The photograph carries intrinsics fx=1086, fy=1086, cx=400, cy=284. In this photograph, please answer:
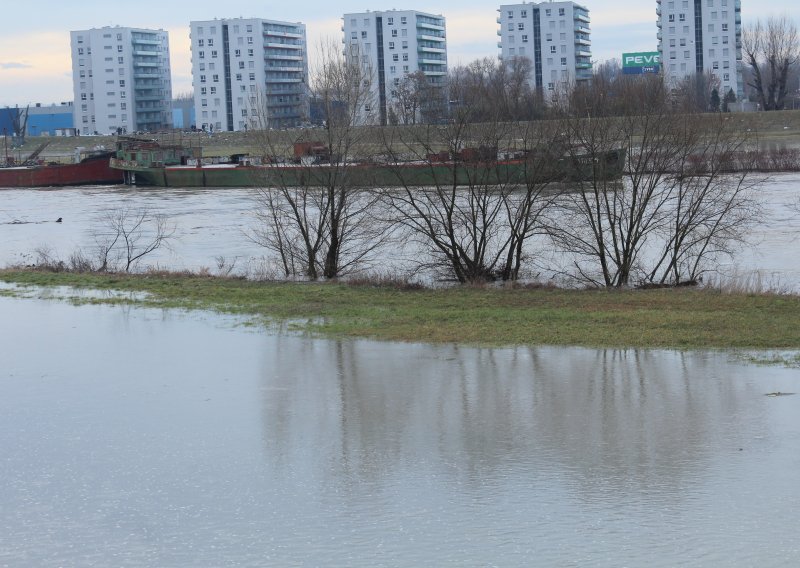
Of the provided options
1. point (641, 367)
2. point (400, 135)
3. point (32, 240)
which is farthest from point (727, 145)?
point (32, 240)

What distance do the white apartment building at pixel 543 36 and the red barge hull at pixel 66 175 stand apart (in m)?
A: 73.6

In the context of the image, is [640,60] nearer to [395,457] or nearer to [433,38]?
[433,38]

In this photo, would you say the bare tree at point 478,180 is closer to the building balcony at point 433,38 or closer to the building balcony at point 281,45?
the building balcony at point 281,45

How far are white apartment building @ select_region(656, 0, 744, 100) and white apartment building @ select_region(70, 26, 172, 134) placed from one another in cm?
6640

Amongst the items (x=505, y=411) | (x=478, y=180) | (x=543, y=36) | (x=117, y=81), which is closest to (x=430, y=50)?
(x=543, y=36)

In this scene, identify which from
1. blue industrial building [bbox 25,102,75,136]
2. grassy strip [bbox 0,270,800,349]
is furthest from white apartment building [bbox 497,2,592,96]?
grassy strip [bbox 0,270,800,349]

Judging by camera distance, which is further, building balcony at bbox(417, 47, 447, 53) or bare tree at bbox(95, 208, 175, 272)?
building balcony at bbox(417, 47, 447, 53)

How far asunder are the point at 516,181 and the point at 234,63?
403 ft

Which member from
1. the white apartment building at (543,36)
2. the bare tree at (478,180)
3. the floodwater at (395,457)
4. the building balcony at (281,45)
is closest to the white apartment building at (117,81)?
the building balcony at (281,45)

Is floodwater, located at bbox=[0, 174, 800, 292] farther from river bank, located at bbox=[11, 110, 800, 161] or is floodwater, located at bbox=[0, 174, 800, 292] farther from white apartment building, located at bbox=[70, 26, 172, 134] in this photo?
white apartment building, located at bbox=[70, 26, 172, 134]

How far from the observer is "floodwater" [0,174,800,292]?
76.5ft

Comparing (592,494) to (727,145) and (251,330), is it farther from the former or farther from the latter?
(727,145)

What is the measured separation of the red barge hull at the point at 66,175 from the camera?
74.2 m

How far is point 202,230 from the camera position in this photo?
3619 cm
